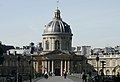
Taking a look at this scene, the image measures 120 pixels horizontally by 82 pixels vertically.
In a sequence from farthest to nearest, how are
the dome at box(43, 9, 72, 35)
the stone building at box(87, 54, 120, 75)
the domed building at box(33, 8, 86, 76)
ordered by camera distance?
the stone building at box(87, 54, 120, 75), the dome at box(43, 9, 72, 35), the domed building at box(33, 8, 86, 76)

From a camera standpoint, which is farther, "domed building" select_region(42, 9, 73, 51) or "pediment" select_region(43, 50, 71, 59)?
"domed building" select_region(42, 9, 73, 51)

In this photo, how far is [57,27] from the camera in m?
152

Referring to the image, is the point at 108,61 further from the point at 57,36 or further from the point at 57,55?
the point at 57,55

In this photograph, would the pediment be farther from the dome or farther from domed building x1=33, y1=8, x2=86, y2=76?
the dome

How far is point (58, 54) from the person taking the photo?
145 metres

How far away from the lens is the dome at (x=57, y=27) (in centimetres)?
15125

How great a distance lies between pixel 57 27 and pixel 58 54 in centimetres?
978

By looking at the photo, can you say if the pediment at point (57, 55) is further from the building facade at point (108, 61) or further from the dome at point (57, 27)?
the building facade at point (108, 61)

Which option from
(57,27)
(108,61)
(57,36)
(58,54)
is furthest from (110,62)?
(58,54)

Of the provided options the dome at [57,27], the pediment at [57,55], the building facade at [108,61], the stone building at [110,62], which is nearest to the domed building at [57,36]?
the dome at [57,27]

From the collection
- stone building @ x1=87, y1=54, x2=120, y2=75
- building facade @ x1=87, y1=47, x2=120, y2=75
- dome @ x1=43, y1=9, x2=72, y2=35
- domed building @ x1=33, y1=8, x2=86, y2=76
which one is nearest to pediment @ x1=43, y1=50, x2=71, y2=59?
domed building @ x1=33, y1=8, x2=86, y2=76

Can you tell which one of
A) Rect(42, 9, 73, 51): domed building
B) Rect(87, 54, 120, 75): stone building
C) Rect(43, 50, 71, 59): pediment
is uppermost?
Rect(42, 9, 73, 51): domed building

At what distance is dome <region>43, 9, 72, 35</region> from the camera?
15125 cm

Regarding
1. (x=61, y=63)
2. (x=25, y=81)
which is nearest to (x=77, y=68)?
(x=61, y=63)
